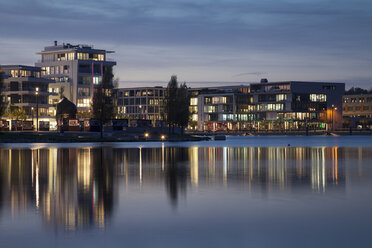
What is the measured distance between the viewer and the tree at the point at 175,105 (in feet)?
502

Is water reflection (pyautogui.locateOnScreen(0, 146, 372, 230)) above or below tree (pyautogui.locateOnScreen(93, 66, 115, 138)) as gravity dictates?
below

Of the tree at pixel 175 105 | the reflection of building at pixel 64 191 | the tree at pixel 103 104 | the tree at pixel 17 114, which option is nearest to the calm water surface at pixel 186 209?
the reflection of building at pixel 64 191

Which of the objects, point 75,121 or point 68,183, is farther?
point 75,121

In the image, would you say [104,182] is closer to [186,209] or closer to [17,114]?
[186,209]

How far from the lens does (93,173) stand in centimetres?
4053

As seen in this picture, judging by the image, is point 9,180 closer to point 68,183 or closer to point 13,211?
point 68,183

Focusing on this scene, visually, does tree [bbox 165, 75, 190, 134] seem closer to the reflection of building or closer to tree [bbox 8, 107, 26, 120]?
tree [bbox 8, 107, 26, 120]

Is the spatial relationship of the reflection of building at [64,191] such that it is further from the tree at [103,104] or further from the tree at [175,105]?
the tree at [175,105]

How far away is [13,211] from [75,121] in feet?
414

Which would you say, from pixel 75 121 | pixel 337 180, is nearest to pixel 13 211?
pixel 337 180

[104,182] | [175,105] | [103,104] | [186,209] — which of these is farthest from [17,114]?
[186,209]

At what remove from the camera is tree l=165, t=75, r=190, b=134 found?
502 feet

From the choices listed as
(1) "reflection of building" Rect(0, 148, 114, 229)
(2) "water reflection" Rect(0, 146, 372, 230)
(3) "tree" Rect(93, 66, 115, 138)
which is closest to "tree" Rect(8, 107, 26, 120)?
(3) "tree" Rect(93, 66, 115, 138)

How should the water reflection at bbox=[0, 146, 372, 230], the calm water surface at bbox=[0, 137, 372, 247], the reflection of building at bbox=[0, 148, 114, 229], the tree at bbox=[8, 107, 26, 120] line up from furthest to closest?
the tree at bbox=[8, 107, 26, 120], the water reflection at bbox=[0, 146, 372, 230], the reflection of building at bbox=[0, 148, 114, 229], the calm water surface at bbox=[0, 137, 372, 247]
